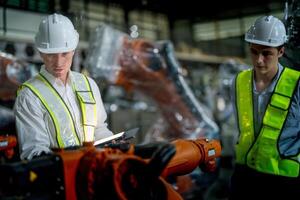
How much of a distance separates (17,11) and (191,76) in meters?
6.54

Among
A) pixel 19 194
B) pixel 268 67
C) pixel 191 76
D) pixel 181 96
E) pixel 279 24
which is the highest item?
pixel 279 24

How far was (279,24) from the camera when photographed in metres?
2.86

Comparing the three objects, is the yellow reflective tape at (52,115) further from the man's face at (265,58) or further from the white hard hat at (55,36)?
the man's face at (265,58)

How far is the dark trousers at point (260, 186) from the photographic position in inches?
102

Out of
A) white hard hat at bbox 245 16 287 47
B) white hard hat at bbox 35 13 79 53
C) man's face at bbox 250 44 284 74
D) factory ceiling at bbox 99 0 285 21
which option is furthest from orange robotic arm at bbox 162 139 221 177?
factory ceiling at bbox 99 0 285 21

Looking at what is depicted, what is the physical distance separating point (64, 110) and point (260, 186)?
4.52 feet

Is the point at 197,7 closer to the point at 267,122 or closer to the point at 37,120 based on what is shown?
the point at 267,122

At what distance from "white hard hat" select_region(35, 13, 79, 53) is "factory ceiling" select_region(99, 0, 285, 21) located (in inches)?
612

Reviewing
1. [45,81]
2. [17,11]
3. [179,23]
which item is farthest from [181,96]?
[179,23]

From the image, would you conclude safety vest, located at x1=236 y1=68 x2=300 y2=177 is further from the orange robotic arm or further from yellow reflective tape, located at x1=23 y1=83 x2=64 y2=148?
yellow reflective tape, located at x1=23 y1=83 x2=64 y2=148

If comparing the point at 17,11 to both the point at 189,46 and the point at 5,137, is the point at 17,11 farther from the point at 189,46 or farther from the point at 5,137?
the point at 189,46

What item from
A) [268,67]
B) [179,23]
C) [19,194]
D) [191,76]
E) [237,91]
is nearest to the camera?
[19,194]

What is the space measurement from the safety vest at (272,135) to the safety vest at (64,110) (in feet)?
3.45

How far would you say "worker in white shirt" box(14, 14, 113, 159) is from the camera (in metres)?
2.32
